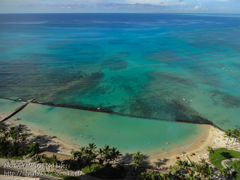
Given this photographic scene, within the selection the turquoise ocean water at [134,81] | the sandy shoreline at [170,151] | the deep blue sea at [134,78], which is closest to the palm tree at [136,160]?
the sandy shoreline at [170,151]

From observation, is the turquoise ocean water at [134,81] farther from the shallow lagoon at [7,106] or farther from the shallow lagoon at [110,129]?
the shallow lagoon at [7,106]

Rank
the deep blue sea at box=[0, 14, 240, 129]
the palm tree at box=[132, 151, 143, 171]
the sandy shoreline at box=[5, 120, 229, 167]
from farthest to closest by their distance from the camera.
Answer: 1. the deep blue sea at box=[0, 14, 240, 129]
2. the sandy shoreline at box=[5, 120, 229, 167]
3. the palm tree at box=[132, 151, 143, 171]

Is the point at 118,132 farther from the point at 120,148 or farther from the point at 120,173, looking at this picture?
the point at 120,173

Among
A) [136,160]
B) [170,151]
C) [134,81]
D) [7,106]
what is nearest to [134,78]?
[134,81]

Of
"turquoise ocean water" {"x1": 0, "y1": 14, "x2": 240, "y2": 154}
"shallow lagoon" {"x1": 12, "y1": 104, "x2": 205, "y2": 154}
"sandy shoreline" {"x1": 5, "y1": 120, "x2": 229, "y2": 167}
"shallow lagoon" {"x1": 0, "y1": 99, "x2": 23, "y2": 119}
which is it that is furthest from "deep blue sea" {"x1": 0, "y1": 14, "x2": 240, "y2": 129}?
"sandy shoreline" {"x1": 5, "y1": 120, "x2": 229, "y2": 167}

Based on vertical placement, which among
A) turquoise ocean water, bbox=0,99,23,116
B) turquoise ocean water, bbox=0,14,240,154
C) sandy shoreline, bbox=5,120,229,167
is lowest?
sandy shoreline, bbox=5,120,229,167

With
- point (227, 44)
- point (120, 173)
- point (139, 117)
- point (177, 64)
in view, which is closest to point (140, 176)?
point (120, 173)

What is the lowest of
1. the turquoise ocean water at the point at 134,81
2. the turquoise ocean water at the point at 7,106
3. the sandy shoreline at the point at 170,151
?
the sandy shoreline at the point at 170,151

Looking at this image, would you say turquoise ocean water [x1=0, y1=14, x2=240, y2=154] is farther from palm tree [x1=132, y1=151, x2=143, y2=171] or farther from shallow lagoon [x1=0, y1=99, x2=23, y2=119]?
palm tree [x1=132, y1=151, x2=143, y2=171]
